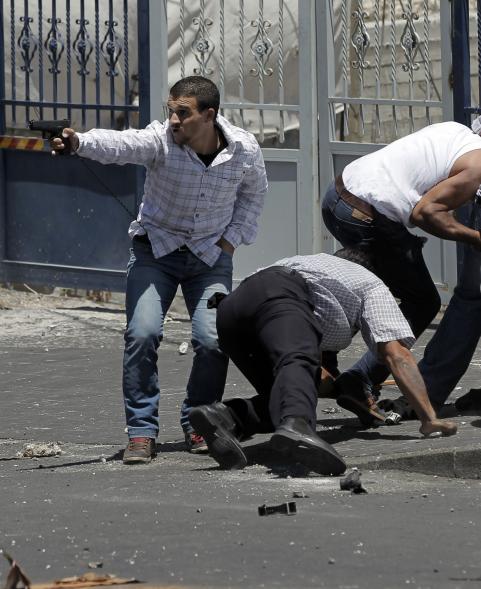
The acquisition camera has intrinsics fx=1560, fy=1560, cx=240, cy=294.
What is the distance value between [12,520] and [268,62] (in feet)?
18.6

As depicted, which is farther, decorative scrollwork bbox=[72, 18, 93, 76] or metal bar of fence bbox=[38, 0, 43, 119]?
metal bar of fence bbox=[38, 0, 43, 119]

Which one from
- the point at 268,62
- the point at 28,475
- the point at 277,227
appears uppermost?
the point at 268,62

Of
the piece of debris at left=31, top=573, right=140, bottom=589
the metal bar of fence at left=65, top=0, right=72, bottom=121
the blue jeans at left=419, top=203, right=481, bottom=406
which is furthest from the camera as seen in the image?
the metal bar of fence at left=65, top=0, right=72, bottom=121

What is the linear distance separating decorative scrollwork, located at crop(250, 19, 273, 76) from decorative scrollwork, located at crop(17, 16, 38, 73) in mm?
1829

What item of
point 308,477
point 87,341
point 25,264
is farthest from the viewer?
point 25,264

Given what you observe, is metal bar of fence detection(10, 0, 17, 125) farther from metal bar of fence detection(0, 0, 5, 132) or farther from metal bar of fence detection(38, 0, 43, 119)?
metal bar of fence detection(38, 0, 43, 119)

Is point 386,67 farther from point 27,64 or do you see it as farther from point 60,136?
point 60,136

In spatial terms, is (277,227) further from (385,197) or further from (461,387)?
(385,197)

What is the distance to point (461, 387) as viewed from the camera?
8.59 meters

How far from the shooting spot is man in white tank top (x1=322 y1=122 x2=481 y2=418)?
729 centimetres

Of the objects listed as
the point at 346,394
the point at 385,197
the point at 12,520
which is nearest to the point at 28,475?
the point at 12,520

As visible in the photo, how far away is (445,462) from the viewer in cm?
672

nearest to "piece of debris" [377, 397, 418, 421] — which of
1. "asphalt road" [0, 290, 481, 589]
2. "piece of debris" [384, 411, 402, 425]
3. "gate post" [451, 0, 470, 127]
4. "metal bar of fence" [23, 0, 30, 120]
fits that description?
"piece of debris" [384, 411, 402, 425]

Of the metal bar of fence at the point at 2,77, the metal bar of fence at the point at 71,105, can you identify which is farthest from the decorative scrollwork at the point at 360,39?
the metal bar of fence at the point at 2,77
